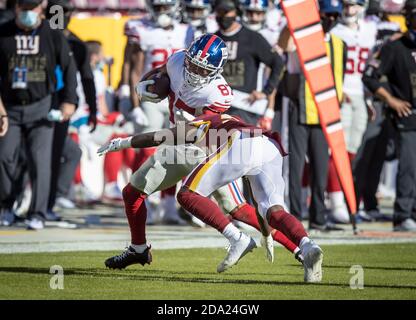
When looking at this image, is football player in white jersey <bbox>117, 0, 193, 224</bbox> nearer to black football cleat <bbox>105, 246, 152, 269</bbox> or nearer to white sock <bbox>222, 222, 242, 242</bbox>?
black football cleat <bbox>105, 246, 152, 269</bbox>

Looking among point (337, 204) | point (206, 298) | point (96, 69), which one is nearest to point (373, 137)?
point (337, 204)

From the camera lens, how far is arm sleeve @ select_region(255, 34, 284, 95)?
13.1 meters

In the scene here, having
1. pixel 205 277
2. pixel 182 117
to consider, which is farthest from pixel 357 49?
pixel 205 277

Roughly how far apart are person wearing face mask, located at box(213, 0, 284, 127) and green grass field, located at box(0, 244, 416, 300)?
247cm

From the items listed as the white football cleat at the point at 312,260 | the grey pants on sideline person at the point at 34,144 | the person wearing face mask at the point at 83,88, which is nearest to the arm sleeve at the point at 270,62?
the person wearing face mask at the point at 83,88

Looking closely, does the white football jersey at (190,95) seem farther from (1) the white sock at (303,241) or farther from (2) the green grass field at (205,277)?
(1) the white sock at (303,241)

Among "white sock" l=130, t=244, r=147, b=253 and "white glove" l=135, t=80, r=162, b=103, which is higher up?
"white glove" l=135, t=80, r=162, b=103

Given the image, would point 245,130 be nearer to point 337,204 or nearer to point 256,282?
point 256,282

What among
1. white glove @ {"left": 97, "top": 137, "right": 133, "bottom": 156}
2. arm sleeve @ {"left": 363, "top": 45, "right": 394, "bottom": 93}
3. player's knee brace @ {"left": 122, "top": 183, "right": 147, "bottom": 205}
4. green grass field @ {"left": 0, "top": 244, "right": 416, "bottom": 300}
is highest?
arm sleeve @ {"left": 363, "top": 45, "right": 394, "bottom": 93}

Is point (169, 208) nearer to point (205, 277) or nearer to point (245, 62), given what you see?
point (245, 62)

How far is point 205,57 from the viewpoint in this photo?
358 inches

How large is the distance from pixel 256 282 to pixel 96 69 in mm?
8976

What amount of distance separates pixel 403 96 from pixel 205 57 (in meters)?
4.54

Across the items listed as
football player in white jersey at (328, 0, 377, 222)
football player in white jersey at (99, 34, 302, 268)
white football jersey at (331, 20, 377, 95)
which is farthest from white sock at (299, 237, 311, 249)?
A: white football jersey at (331, 20, 377, 95)
